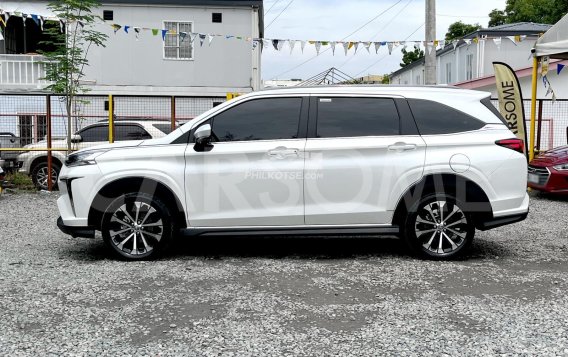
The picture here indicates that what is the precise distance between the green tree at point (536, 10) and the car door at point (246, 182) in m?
39.6

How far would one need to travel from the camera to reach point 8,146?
41.2 feet

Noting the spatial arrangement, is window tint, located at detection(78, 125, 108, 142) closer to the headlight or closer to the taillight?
the headlight

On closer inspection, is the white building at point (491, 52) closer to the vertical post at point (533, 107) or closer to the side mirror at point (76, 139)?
the vertical post at point (533, 107)

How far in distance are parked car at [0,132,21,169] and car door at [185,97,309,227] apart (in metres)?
7.77

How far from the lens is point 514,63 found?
3108 cm

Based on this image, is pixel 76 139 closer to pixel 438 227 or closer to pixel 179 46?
pixel 438 227

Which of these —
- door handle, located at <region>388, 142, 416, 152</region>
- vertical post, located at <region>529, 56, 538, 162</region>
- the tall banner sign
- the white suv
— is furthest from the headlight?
vertical post, located at <region>529, 56, 538, 162</region>

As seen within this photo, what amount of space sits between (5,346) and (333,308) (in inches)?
93.2

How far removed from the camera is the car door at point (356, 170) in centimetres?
621

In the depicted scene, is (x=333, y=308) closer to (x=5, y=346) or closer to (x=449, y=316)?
(x=449, y=316)

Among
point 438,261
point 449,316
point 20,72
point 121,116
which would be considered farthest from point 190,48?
point 449,316

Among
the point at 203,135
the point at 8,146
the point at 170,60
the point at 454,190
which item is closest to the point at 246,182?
the point at 203,135

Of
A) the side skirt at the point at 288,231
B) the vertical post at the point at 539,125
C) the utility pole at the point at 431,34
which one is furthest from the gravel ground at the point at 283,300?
the utility pole at the point at 431,34

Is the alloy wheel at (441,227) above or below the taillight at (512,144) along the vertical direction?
below
